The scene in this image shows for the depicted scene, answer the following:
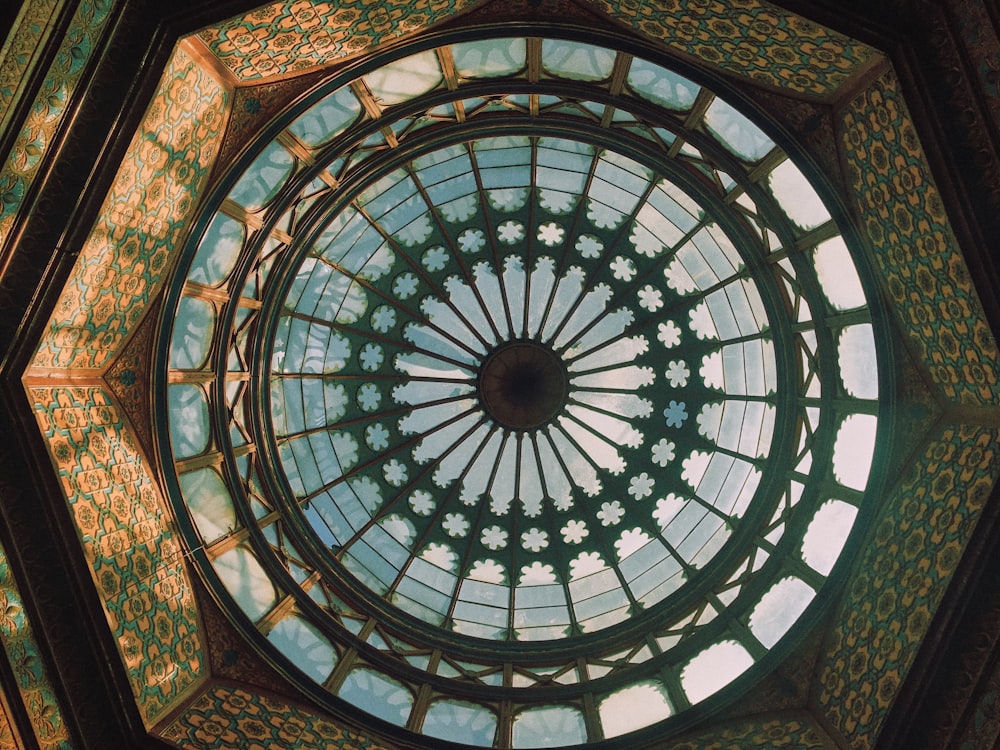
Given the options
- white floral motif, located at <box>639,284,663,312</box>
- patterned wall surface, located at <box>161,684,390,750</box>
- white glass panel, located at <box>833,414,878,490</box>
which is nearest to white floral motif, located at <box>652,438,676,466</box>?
white floral motif, located at <box>639,284,663,312</box>

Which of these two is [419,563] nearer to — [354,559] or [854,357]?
[354,559]

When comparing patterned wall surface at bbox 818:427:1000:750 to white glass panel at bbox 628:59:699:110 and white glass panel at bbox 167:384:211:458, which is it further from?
white glass panel at bbox 167:384:211:458

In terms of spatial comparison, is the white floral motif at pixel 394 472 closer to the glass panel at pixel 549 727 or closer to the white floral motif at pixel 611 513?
the white floral motif at pixel 611 513

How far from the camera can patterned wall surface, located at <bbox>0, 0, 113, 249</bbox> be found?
6.10 meters

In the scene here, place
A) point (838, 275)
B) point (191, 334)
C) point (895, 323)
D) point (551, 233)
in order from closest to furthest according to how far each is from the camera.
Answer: point (895, 323) → point (838, 275) → point (191, 334) → point (551, 233)

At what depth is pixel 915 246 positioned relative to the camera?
7047 millimetres

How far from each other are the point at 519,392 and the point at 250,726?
5.99 meters

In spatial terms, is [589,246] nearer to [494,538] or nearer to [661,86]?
[661,86]

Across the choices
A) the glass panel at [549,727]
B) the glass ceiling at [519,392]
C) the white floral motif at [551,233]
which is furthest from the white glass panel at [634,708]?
the white floral motif at [551,233]

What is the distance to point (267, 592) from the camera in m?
10.4

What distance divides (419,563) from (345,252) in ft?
15.8

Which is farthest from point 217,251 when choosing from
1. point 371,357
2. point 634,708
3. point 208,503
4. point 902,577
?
point 902,577

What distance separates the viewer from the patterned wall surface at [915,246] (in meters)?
6.51

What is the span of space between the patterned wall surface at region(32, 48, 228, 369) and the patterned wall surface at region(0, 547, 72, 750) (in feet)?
7.27
